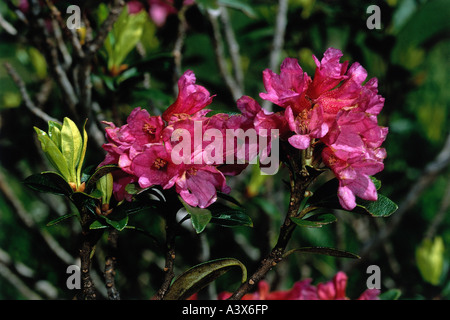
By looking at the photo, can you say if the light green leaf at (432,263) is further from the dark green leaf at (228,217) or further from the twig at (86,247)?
the twig at (86,247)

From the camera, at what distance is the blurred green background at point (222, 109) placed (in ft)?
4.46

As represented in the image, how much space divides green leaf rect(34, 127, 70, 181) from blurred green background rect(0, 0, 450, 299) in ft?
1.37

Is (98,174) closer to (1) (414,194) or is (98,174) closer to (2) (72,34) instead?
(2) (72,34)

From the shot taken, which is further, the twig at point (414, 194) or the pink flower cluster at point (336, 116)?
the twig at point (414, 194)

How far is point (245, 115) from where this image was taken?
79cm

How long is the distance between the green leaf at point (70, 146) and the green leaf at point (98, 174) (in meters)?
0.03

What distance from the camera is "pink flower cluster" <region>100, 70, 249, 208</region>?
0.75 m

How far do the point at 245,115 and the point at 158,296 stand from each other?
0.35 metres

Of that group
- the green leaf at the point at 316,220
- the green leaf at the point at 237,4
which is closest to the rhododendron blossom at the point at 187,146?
the green leaf at the point at 316,220

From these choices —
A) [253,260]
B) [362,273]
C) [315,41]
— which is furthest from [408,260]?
[315,41]

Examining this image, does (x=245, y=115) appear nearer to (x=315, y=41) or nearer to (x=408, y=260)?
(x=315, y=41)

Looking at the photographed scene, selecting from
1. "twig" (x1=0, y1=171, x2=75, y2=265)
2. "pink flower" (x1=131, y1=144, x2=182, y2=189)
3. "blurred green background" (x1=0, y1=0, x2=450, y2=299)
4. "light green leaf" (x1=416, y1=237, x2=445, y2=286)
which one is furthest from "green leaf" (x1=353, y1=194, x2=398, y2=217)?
"twig" (x1=0, y1=171, x2=75, y2=265)

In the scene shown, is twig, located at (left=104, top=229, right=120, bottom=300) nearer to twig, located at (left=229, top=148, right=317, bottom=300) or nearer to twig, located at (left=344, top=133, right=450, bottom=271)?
twig, located at (left=229, top=148, right=317, bottom=300)

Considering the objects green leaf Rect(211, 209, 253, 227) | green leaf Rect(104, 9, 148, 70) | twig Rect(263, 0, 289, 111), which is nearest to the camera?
green leaf Rect(211, 209, 253, 227)
